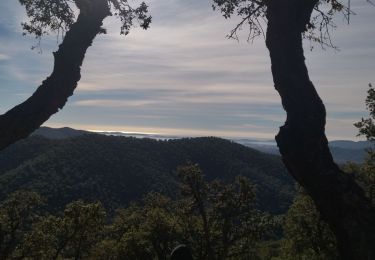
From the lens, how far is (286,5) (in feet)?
22.1

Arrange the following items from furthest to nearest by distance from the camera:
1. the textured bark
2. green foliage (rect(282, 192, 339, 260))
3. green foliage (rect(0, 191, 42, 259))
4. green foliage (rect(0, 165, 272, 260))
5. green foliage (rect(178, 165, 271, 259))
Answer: green foliage (rect(282, 192, 339, 260)), green foliage (rect(0, 165, 272, 260)), green foliage (rect(0, 191, 42, 259)), green foliage (rect(178, 165, 271, 259)), the textured bark

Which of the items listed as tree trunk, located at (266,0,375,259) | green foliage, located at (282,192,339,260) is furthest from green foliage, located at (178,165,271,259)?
tree trunk, located at (266,0,375,259)

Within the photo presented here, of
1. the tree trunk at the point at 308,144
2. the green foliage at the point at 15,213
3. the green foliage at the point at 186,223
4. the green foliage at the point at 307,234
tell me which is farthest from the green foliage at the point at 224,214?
the tree trunk at the point at 308,144

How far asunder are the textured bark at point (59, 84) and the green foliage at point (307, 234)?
38.4m

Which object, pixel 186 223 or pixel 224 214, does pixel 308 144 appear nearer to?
pixel 224 214

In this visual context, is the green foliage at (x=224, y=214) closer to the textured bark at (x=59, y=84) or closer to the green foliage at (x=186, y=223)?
the green foliage at (x=186, y=223)

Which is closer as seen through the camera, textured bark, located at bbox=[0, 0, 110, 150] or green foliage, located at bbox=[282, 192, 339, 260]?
textured bark, located at bbox=[0, 0, 110, 150]

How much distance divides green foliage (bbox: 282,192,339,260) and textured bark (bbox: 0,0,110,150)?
126 ft

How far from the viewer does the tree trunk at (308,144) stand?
17.7 ft

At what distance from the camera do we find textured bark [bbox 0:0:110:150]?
8.57 meters

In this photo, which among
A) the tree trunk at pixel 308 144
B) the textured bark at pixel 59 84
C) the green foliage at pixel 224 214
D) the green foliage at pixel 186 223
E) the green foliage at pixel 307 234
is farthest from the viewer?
the green foliage at pixel 307 234

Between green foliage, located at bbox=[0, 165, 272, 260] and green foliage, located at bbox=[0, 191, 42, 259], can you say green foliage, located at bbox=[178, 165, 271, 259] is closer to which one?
green foliage, located at bbox=[0, 165, 272, 260]

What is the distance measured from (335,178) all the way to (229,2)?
608 cm

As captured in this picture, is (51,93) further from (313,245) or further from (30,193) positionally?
(313,245)
